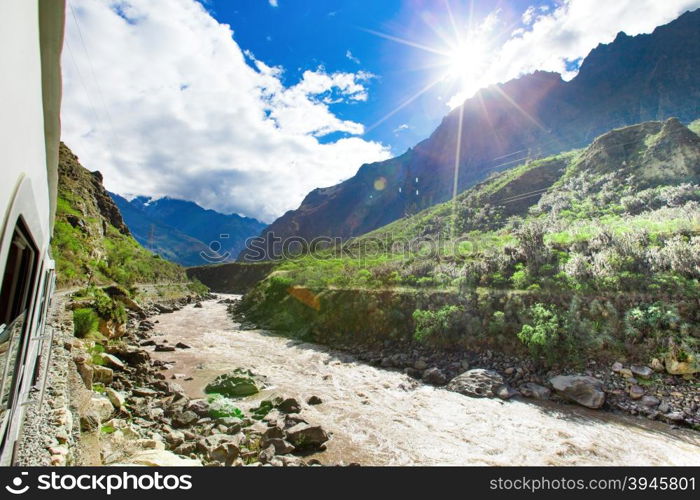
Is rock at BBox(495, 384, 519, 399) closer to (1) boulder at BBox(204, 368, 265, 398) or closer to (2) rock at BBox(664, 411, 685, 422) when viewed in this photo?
(2) rock at BBox(664, 411, 685, 422)

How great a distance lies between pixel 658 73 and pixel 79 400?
14958 cm

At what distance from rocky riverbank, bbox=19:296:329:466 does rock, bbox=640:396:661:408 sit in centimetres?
871

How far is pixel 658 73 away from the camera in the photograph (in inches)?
3969

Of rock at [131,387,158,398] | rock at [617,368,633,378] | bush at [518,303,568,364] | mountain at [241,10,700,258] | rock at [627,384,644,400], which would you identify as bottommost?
rock at [131,387,158,398]

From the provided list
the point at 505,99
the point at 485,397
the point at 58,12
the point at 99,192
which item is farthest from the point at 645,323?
the point at 505,99

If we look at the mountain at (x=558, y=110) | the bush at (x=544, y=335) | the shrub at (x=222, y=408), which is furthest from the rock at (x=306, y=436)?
the mountain at (x=558, y=110)

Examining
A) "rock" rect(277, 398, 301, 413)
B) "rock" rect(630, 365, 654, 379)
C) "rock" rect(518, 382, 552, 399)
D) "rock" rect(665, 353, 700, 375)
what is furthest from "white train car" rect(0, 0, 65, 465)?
"rock" rect(665, 353, 700, 375)

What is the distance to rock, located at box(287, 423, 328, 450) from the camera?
7539mm

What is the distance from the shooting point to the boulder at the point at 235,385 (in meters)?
10.7

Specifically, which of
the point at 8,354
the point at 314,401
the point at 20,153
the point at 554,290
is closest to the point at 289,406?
the point at 314,401

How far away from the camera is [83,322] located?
39.6ft

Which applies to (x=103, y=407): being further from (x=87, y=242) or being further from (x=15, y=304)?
(x=87, y=242)

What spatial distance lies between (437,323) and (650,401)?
283 inches

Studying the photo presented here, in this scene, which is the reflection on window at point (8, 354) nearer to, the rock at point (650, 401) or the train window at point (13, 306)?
the train window at point (13, 306)
